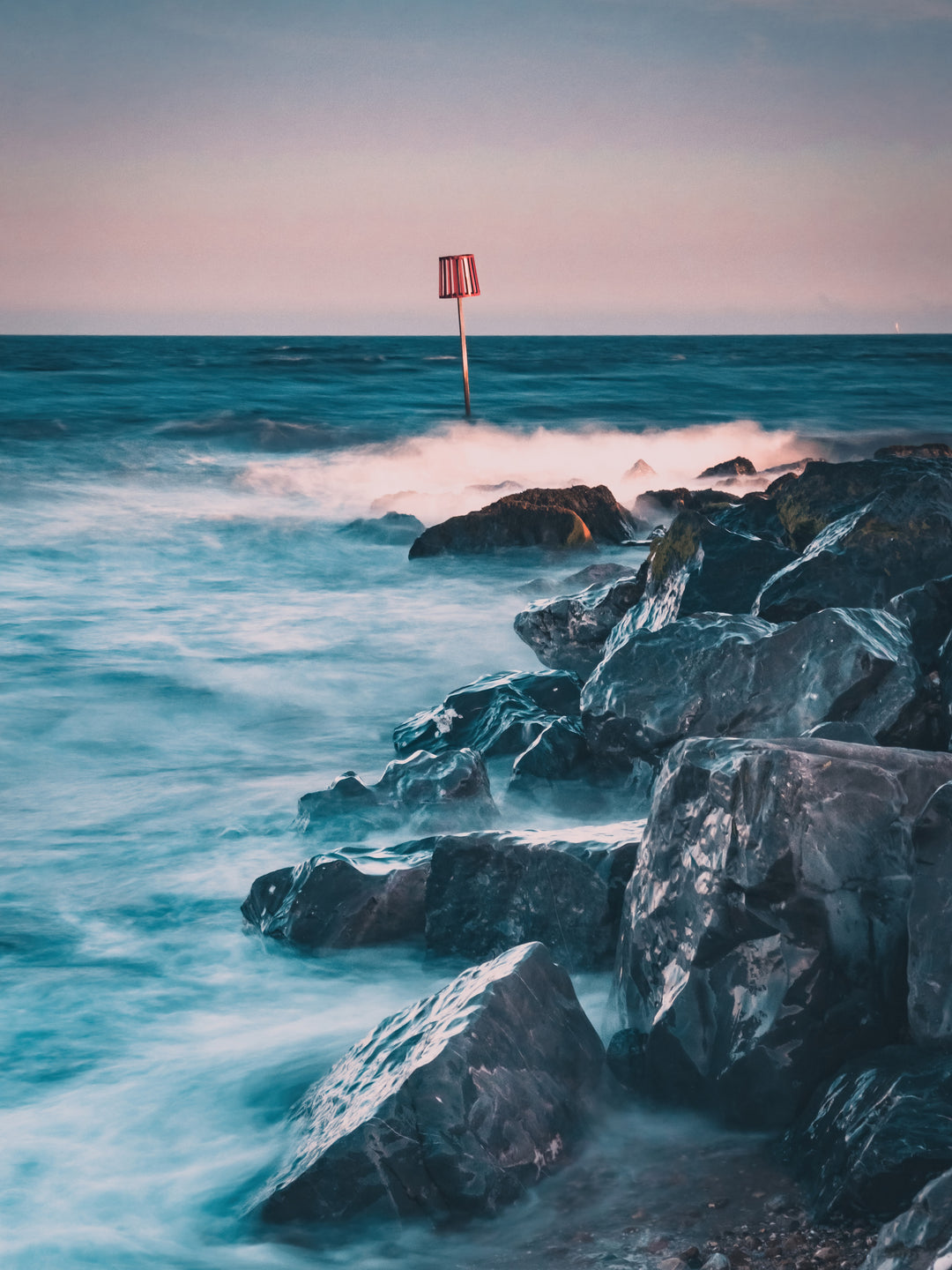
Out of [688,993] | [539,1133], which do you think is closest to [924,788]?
[688,993]

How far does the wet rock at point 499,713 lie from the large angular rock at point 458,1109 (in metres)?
2.35

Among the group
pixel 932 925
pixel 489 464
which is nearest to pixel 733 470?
pixel 489 464

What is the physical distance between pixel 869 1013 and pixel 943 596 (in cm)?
221

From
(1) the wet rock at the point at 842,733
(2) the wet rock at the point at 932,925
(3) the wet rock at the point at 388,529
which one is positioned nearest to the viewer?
(2) the wet rock at the point at 932,925

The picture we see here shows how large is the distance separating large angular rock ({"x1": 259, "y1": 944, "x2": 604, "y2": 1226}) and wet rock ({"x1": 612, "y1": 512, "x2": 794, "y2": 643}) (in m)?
2.52

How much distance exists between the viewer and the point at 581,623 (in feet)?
19.6

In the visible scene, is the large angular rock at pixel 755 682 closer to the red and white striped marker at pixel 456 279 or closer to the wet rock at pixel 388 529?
the wet rock at pixel 388 529

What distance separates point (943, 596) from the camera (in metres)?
4.18

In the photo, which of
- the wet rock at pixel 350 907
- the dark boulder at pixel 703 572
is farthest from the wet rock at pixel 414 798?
the dark boulder at pixel 703 572

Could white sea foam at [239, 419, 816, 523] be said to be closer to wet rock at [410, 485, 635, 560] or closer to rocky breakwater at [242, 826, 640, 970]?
wet rock at [410, 485, 635, 560]

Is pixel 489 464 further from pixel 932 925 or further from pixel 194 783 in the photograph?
pixel 932 925

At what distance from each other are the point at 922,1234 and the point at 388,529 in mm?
10616

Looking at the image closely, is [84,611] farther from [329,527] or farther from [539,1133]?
[539,1133]

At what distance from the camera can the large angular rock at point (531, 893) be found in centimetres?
320
